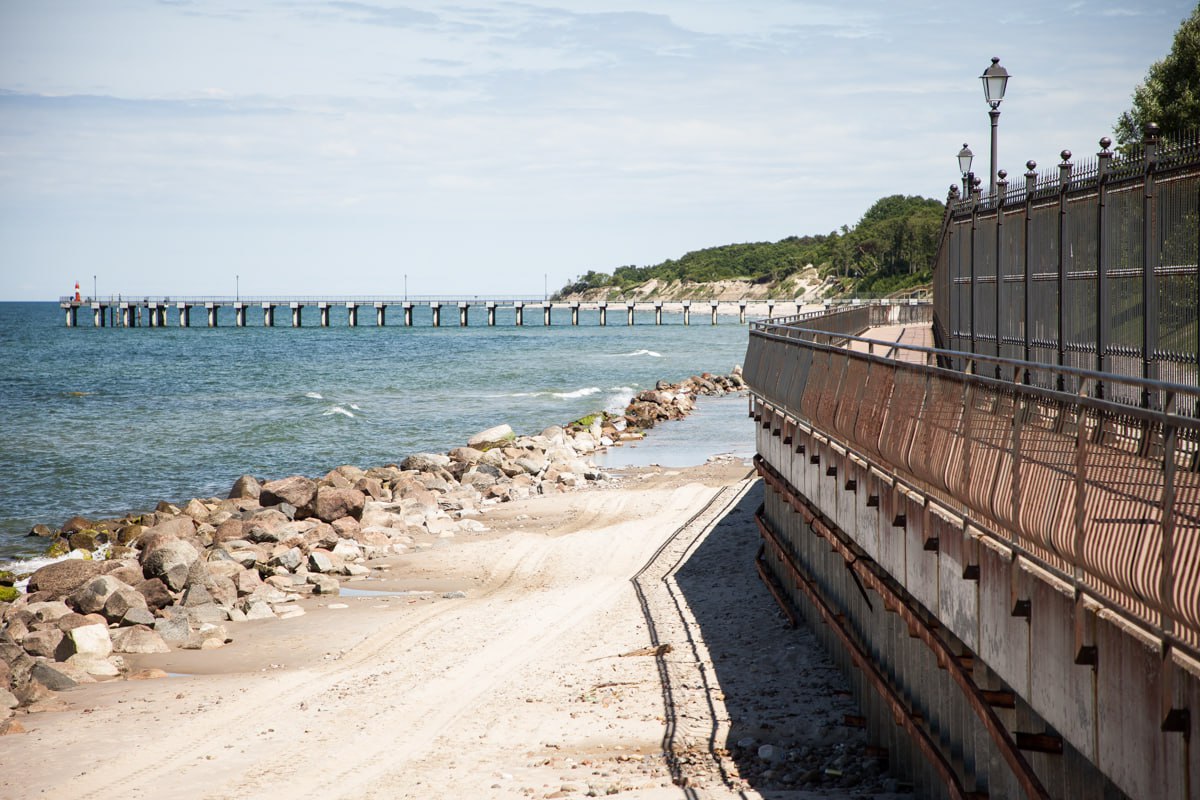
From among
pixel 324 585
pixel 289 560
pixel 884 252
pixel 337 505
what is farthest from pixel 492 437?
pixel 884 252

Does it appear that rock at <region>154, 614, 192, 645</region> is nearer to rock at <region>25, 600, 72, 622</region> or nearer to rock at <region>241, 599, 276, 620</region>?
rock at <region>241, 599, 276, 620</region>

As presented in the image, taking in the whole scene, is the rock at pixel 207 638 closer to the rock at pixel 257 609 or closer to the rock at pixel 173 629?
the rock at pixel 173 629

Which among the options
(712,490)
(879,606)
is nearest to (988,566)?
(879,606)

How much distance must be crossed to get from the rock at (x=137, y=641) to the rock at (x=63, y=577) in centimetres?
283

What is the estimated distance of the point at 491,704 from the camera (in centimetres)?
1222

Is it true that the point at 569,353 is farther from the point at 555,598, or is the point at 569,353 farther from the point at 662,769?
the point at 662,769

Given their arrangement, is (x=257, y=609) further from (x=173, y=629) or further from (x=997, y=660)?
(x=997, y=660)

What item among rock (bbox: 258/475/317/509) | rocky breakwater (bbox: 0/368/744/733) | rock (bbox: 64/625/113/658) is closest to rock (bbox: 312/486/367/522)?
rocky breakwater (bbox: 0/368/744/733)

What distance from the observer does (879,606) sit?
1002 centimetres

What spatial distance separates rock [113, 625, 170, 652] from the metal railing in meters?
10.3

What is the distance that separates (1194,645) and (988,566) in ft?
7.61

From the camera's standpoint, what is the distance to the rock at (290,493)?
969 inches

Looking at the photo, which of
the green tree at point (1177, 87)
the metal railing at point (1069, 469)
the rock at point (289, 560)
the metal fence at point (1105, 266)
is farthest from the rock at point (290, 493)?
the green tree at point (1177, 87)

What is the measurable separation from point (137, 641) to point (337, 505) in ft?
28.1
